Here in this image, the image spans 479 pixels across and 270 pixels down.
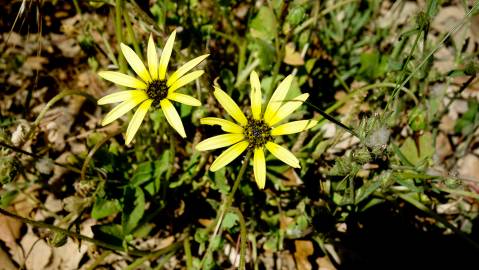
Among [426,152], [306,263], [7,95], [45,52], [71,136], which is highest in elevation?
[45,52]

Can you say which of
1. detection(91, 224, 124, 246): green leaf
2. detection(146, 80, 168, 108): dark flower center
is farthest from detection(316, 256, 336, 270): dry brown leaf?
detection(146, 80, 168, 108): dark flower center

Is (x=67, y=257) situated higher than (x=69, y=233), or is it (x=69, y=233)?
(x=67, y=257)

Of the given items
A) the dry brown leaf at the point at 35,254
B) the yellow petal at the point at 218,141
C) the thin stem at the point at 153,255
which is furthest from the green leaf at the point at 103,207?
the yellow petal at the point at 218,141

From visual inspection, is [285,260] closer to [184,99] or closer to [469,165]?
[184,99]

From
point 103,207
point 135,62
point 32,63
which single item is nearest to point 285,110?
point 135,62

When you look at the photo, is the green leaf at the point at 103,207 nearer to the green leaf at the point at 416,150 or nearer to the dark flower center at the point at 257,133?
the dark flower center at the point at 257,133

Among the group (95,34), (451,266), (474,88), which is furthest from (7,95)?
(474,88)

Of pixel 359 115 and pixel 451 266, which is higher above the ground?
pixel 359 115

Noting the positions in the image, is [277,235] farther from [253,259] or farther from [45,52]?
[45,52]
